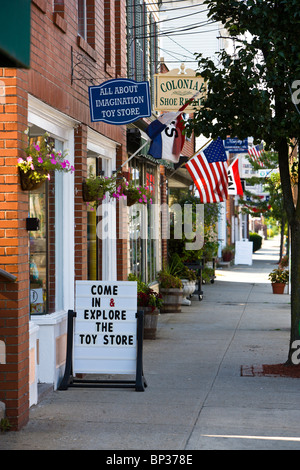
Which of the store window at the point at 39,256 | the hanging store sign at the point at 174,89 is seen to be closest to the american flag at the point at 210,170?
the hanging store sign at the point at 174,89

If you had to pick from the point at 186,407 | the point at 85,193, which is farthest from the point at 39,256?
the point at 186,407

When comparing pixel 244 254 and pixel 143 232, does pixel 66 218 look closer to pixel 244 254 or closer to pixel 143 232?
pixel 143 232

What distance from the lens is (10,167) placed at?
22.5ft

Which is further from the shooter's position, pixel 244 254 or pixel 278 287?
pixel 244 254

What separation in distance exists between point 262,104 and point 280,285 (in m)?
13.1

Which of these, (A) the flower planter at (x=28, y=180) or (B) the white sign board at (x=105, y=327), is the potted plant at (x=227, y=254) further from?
(A) the flower planter at (x=28, y=180)

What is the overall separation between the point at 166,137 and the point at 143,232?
2.35m

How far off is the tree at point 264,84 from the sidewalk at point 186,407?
1.32 meters

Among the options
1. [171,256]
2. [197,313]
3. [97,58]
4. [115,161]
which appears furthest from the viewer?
[171,256]

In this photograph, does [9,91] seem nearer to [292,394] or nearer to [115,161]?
[292,394]

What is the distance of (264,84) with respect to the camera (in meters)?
9.78

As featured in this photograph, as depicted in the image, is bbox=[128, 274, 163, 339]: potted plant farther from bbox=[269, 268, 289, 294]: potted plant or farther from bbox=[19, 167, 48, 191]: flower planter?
bbox=[269, 268, 289, 294]: potted plant

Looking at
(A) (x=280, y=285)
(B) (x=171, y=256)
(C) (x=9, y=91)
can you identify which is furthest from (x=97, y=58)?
(A) (x=280, y=285)

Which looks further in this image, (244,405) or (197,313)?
(197,313)
